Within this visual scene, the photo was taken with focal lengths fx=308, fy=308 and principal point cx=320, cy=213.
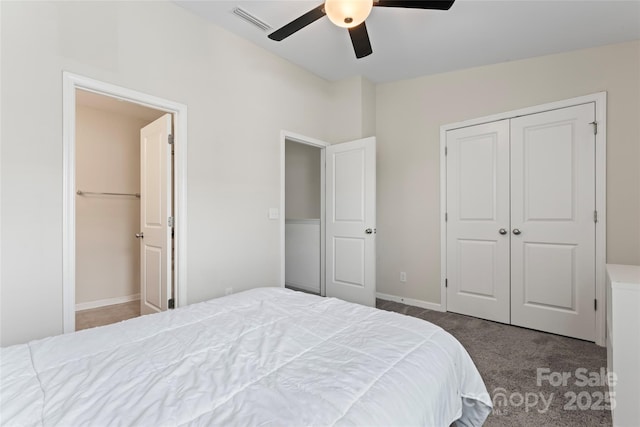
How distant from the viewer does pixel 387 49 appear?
9.94 feet

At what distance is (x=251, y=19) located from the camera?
2570mm

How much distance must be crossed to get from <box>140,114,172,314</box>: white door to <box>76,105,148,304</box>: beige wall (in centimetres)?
115

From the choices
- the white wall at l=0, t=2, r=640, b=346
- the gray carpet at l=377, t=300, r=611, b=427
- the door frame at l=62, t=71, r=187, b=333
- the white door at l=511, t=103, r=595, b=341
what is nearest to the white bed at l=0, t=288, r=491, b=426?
the gray carpet at l=377, t=300, r=611, b=427

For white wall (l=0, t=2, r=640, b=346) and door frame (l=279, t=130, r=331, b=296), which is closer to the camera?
white wall (l=0, t=2, r=640, b=346)

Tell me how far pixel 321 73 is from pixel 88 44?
2.30 metres

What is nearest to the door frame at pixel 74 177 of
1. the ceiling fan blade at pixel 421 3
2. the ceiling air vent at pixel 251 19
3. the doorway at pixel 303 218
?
the ceiling air vent at pixel 251 19

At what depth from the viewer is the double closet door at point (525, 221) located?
9.07ft

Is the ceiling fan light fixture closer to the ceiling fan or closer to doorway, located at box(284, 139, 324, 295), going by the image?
the ceiling fan

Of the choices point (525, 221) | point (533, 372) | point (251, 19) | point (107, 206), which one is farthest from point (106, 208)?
point (525, 221)

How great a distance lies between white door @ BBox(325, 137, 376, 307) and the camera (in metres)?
3.41

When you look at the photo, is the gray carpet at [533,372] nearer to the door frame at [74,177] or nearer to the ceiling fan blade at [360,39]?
the door frame at [74,177]

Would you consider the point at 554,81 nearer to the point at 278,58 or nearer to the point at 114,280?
the point at 278,58

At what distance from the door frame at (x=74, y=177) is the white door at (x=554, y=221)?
122 inches

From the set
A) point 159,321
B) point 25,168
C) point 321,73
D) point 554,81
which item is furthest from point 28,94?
point 554,81
